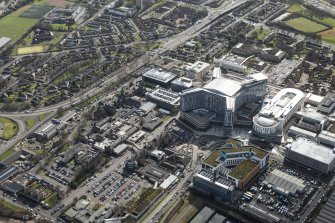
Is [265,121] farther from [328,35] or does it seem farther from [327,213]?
[328,35]

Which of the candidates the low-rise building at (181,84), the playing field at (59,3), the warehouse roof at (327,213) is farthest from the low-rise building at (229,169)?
the playing field at (59,3)

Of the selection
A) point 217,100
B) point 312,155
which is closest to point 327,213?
point 312,155

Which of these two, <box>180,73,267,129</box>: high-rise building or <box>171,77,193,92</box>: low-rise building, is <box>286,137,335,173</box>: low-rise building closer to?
Result: <box>180,73,267,129</box>: high-rise building

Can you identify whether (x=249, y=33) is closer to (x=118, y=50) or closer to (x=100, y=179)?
(x=118, y=50)

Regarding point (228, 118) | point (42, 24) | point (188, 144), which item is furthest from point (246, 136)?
point (42, 24)

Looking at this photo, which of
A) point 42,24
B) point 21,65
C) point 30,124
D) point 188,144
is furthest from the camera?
point 42,24

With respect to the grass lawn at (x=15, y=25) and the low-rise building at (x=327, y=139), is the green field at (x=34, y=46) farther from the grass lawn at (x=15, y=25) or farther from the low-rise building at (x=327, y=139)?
the low-rise building at (x=327, y=139)
